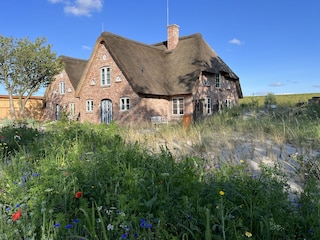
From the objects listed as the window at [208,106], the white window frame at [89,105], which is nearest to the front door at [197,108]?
the window at [208,106]

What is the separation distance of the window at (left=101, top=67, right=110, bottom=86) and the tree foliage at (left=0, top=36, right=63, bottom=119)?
669 cm

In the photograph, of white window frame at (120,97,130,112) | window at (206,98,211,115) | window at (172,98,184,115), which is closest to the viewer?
white window frame at (120,97,130,112)

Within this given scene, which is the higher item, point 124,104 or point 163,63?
point 163,63

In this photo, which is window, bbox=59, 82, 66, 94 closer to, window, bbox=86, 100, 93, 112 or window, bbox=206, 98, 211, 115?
window, bbox=86, 100, 93, 112

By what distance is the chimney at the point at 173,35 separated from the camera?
26.4 meters

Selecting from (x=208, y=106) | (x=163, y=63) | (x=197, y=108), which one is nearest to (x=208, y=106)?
(x=208, y=106)

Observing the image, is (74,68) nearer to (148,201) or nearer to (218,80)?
(218,80)

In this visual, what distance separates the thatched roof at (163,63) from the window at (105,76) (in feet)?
5.19

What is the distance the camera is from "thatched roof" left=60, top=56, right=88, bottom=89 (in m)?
29.5

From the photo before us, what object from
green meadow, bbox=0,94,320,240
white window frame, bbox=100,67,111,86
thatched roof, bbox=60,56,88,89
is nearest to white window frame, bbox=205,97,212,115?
white window frame, bbox=100,67,111,86

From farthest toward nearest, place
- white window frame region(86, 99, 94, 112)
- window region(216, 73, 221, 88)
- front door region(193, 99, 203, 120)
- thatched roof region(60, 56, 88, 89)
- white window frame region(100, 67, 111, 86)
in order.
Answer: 1. thatched roof region(60, 56, 88, 89)
2. window region(216, 73, 221, 88)
3. white window frame region(86, 99, 94, 112)
4. white window frame region(100, 67, 111, 86)
5. front door region(193, 99, 203, 120)

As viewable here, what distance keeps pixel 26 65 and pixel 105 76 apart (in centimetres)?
895

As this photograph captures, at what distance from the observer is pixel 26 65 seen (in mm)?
25953

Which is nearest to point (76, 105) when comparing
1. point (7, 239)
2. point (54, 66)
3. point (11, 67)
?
point (54, 66)
